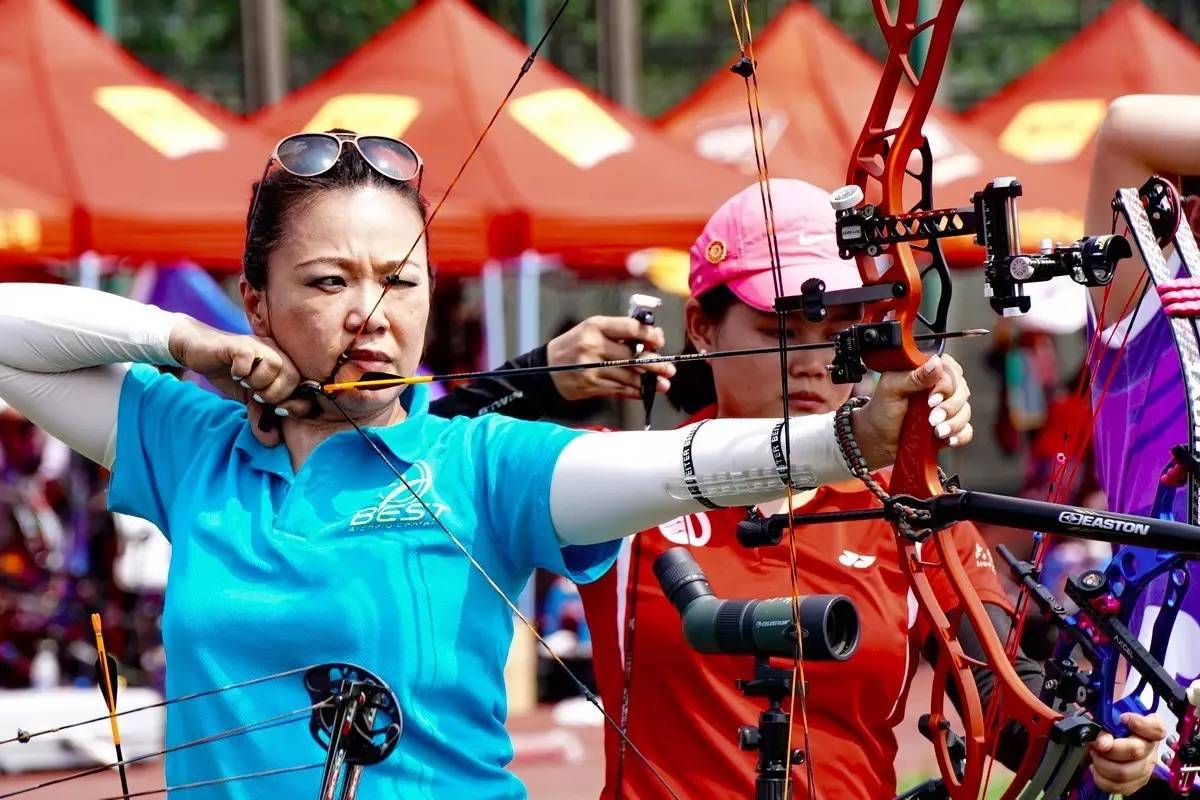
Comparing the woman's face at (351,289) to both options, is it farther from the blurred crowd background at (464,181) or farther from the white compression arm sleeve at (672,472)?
the blurred crowd background at (464,181)

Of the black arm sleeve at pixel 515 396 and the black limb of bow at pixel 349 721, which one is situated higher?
the black arm sleeve at pixel 515 396

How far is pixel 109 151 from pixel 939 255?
6.43 metres

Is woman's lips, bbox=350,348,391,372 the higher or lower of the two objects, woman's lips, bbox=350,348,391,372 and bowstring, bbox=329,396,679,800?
the higher

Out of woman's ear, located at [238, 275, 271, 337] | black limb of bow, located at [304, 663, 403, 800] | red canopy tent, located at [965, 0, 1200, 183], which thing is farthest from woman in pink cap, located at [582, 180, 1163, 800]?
red canopy tent, located at [965, 0, 1200, 183]

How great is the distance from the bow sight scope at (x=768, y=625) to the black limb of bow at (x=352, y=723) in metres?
0.37

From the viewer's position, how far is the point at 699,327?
9.59 feet

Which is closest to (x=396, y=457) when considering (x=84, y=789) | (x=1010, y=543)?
(x=84, y=789)

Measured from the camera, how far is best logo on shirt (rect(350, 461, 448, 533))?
2215 mm

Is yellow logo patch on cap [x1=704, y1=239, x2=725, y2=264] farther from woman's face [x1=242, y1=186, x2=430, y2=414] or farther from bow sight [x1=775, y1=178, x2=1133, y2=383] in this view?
bow sight [x1=775, y1=178, x2=1133, y2=383]

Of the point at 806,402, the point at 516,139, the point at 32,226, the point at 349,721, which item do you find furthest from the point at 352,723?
the point at 516,139

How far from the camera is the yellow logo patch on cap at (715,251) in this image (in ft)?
9.27

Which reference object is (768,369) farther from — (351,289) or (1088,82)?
(1088,82)

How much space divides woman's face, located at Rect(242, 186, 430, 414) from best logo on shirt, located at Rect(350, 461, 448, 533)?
126 mm

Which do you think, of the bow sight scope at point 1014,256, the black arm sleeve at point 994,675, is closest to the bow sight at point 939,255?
the bow sight scope at point 1014,256
